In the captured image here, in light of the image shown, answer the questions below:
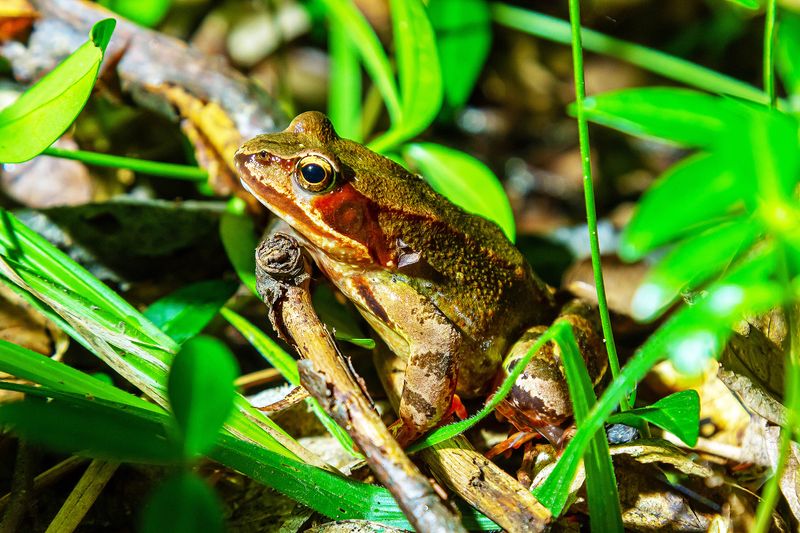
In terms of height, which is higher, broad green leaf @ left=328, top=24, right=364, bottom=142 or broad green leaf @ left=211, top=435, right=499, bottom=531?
broad green leaf @ left=328, top=24, right=364, bottom=142

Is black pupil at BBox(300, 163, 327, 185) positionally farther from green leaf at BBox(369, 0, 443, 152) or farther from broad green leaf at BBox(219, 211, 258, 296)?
green leaf at BBox(369, 0, 443, 152)

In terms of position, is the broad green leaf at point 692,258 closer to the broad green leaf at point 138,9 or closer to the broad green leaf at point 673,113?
the broad green leaf at point 673,113

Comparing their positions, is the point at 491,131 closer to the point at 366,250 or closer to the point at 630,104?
the point at 366,250

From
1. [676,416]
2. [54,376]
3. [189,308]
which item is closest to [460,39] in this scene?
[189,308]

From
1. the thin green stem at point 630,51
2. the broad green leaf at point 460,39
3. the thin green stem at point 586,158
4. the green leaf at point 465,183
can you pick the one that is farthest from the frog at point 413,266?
the thin green stem at point 630,51

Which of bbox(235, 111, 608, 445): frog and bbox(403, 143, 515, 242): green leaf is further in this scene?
bbox(403, 143, 515, 242): green leaf

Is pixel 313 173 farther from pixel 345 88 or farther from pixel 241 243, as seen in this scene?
pixel 345 88

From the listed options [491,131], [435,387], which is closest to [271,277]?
[435,387]

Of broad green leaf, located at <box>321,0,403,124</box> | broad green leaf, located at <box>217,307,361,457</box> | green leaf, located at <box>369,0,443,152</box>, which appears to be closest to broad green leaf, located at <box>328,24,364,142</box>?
broad green leaf, located at <box>321,0,403,124</box>
